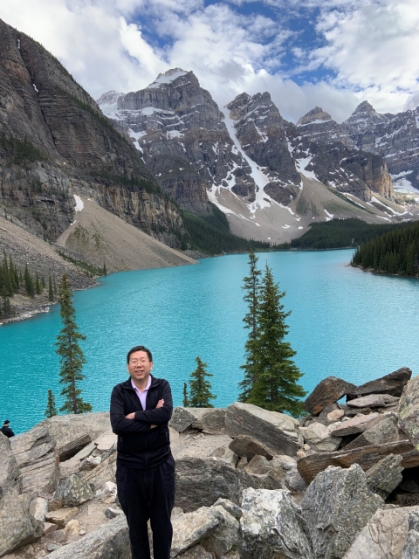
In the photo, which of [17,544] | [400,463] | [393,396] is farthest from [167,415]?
[393,396]

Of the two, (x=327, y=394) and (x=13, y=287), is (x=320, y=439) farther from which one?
(x=13, y=287)

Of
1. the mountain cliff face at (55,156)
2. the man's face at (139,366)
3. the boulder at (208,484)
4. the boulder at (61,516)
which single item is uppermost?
the mountain cliff face at (55,156)

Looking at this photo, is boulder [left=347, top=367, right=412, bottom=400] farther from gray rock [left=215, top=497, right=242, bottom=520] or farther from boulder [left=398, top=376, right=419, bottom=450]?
gray rock [left=215, top=497, right=242, bottom=520]

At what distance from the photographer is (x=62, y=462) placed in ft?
34.5

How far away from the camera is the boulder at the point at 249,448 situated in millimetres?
8656

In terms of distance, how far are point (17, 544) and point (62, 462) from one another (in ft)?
17.7

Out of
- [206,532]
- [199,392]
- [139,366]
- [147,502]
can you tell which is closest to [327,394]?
[199,392]

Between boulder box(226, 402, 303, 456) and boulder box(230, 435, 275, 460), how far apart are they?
65 cm

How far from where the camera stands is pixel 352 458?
6.77 metres

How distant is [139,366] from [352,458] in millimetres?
5029

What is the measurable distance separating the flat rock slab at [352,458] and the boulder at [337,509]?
53.5 inches

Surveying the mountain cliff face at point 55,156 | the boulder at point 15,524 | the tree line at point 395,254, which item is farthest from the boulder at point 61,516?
the mountain cliff face at point 55,156

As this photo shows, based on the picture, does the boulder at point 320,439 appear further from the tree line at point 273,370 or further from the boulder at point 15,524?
the tree line at point 273,370

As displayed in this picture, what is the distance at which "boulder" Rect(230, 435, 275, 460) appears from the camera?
8656 millimetres
